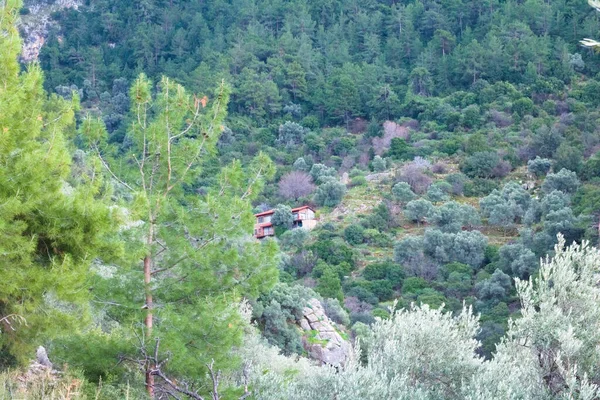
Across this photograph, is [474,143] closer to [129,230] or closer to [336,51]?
[336,51]

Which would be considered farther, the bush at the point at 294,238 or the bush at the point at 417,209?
the bush at the point at 417,209

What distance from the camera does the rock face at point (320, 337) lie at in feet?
56.3

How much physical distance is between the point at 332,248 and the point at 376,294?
4292 mm

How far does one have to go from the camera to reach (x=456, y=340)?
671 centimetres

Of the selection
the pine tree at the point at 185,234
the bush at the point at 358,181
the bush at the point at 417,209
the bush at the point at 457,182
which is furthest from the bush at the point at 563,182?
the pine tree at the point at 185,234

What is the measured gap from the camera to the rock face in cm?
1717

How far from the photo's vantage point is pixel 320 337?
1819 cm

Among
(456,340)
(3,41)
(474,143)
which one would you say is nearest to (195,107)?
(3,41)

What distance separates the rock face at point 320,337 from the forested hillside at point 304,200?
0.07 m

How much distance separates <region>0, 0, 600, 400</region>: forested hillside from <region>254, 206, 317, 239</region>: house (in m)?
0.46

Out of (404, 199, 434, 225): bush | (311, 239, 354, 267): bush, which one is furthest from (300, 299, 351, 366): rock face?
(404, 199, 434, 225): bush

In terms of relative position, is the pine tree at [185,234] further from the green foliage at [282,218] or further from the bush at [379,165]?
the bush at [379,165]

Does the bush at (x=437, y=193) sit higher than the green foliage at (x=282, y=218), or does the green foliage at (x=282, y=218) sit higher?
the bush at (x=437, y=193)

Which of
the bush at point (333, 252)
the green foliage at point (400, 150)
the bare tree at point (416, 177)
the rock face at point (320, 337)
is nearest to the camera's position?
the rock face at point (320, 337)
